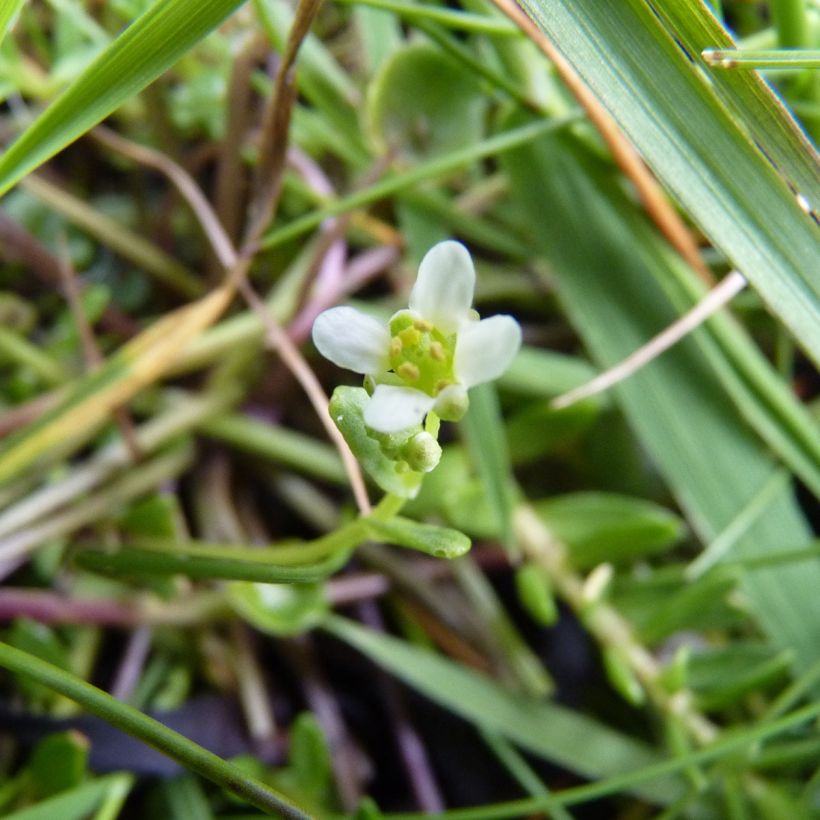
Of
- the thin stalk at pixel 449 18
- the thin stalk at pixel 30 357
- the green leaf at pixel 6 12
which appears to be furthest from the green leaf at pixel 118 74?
the thin stalk at pixel 30 357

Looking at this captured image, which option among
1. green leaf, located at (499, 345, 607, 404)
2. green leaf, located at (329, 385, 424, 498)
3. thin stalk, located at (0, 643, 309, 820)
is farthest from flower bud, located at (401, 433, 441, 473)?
green leaf, located at (499, 345, 607, 404)

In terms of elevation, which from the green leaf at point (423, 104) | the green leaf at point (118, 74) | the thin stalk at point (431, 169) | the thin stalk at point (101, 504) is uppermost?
the green leaf at point (118, 74)

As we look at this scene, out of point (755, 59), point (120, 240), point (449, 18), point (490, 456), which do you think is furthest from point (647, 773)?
point (120, 240)

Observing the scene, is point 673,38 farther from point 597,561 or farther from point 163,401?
point 163,401

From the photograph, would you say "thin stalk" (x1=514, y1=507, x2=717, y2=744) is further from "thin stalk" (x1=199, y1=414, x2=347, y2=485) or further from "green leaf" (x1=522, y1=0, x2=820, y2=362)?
"green leaf" (x1=522, y1=0, x2=820, y2=362)

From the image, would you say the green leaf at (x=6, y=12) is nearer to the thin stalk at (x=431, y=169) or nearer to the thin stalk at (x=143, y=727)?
the thin stalk at (x=431, y=169)

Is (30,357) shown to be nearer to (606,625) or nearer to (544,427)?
(544,427)

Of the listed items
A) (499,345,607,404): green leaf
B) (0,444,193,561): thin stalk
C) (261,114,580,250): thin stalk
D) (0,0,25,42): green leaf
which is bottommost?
(499,345,607,404): green leaf
